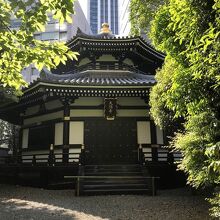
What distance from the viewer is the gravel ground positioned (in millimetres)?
8000

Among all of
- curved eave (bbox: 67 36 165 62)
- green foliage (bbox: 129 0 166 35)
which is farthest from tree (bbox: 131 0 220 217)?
curved eave (bbox: 67 36 165 62)

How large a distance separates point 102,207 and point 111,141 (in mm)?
6052

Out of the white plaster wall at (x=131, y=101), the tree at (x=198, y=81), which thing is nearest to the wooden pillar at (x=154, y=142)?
the white plaster wall at (x=131, y=101)

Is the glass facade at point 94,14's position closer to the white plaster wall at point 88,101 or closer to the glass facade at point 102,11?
the glass facade at point 102,11

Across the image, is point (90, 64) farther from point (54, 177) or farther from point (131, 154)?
point (54, 177)

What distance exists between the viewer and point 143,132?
15.0m

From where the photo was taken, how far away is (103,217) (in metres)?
7.93

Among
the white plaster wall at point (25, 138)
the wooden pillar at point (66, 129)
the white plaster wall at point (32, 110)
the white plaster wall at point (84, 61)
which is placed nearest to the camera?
the wooden pillar at point (66, 129)

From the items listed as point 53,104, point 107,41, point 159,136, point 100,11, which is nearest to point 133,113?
point 159,136

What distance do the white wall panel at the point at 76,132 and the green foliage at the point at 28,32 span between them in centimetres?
912

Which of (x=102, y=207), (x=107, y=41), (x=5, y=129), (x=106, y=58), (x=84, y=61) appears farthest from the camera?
(x=5, y=129)

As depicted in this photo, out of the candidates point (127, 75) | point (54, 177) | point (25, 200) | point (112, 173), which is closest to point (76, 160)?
point (54, 177)

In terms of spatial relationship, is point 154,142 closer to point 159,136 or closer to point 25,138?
point 159,136

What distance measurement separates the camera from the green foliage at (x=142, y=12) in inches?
512
